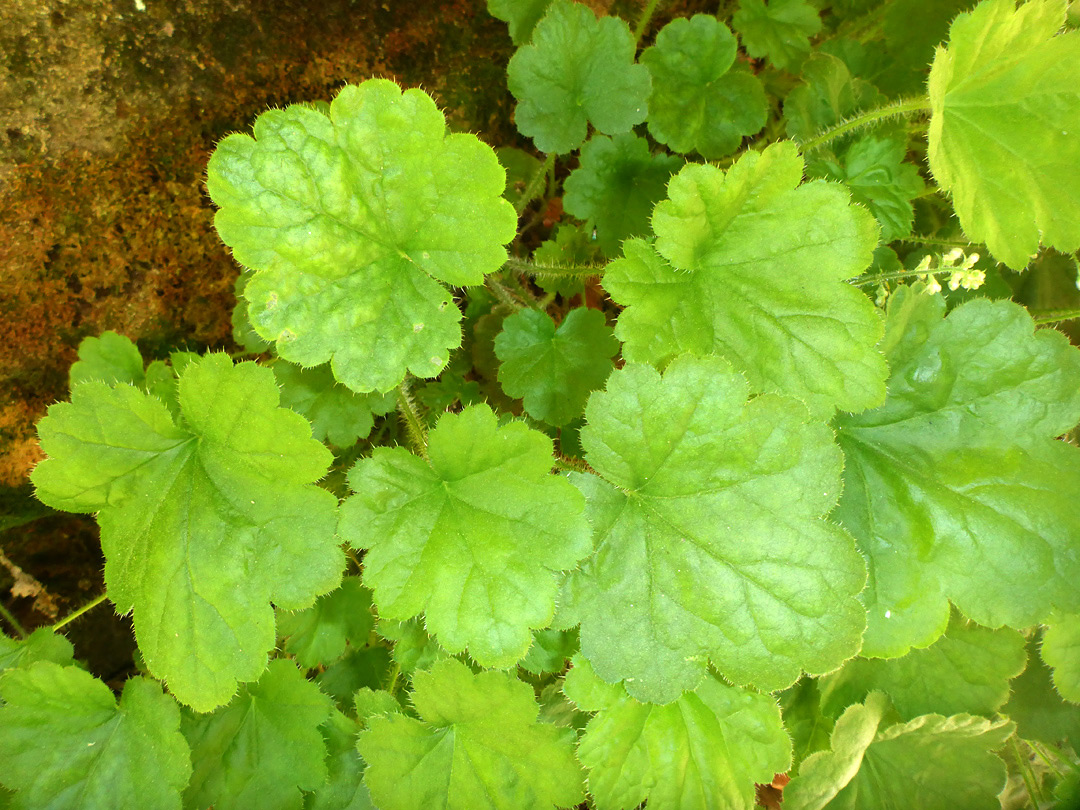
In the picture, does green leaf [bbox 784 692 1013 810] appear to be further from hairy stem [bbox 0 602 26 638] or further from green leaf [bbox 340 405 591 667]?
hairy stem [bbox 0 602 26 638]

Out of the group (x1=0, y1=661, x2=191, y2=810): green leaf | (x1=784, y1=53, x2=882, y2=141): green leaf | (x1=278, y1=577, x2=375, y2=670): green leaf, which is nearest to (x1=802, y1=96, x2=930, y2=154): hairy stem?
(x1=784, y1=53, x2=882, y2=141): green leaf

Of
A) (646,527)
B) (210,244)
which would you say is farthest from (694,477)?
(210,244)

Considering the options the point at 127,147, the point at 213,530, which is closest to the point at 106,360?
the point at 127,147

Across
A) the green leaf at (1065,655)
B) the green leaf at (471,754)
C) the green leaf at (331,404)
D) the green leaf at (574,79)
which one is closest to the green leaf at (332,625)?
the green leaf at (471,754)

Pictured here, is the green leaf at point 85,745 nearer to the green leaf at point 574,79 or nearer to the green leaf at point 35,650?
the green leaf at point 35,650

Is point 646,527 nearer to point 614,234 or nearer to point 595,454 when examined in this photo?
point 595,454

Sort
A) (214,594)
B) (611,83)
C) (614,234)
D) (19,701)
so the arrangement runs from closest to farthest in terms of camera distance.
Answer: (214,594)
(19,701)
(611,83)
(614,234)

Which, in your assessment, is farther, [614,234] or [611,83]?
[614,234]
